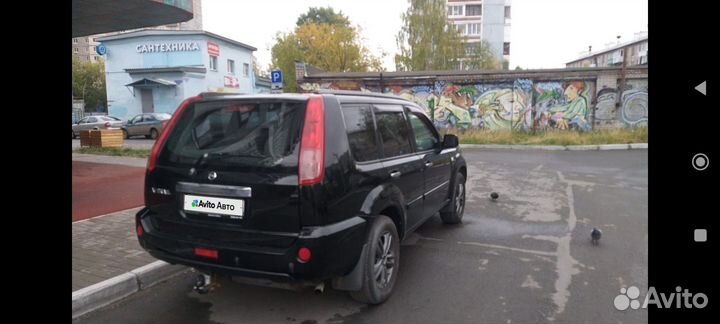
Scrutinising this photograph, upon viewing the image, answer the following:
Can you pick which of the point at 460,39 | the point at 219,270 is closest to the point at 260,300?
the point at 219,270

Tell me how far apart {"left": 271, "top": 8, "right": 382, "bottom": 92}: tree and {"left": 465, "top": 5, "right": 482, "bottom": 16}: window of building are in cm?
3655

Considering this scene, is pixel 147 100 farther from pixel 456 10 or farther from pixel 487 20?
pixel 456 10

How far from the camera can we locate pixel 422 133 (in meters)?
4.94

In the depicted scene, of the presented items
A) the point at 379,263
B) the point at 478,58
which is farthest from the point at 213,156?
the point at 478,58

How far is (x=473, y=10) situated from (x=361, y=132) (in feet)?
240

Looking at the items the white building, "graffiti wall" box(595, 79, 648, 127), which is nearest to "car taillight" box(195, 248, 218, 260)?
"graffiti wall" box(595, 79, 648, 127)

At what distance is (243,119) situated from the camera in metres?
3.31

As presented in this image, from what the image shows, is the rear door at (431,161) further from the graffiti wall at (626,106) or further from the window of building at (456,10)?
the window of building at (456,10)

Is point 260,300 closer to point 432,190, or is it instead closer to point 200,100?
point 200,100

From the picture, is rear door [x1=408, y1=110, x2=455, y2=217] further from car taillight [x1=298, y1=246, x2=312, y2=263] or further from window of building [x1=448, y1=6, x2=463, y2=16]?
window of building [x1=448, y1=6, x2=463, y2=16]

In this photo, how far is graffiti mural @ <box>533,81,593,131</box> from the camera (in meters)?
18.9

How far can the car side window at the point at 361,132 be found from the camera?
346 cm
